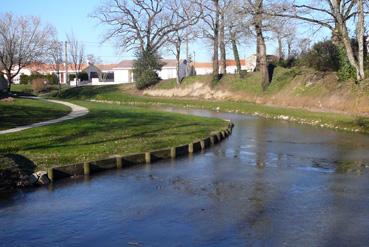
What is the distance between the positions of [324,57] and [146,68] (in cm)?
2824

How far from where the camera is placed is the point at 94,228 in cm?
952

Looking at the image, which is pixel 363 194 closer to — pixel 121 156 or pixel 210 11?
pixel 121 156

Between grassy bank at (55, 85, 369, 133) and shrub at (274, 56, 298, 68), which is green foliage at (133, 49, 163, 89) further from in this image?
shrub at (274, 56, 298, 68)

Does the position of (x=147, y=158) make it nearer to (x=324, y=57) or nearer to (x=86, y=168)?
(x=86, y=168)

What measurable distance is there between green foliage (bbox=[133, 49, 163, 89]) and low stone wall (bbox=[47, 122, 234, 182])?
150 ft

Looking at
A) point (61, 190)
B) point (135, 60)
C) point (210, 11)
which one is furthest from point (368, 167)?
point (135, 60)

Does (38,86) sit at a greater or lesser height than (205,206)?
greater

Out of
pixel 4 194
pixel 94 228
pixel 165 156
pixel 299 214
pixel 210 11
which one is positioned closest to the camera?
pixel 94 228

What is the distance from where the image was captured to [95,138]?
19047 millimetres

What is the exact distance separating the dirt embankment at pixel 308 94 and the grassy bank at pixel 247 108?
150 centimetres

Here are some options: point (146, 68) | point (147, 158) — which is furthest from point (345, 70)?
point (146, 68)

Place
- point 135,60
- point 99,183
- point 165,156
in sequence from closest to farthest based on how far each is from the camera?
point 99,183, point 165,156, point 135,60

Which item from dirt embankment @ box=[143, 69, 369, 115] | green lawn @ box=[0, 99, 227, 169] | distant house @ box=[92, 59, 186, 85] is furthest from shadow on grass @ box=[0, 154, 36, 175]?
distant house @ box=[92, 59, 186, 85]

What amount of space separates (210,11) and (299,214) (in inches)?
1998
